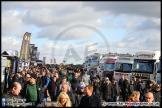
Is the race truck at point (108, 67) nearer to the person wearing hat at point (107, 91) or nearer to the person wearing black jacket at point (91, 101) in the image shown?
the person wearing hat at point (107, 91)

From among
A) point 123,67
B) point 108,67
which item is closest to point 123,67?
point 123,67

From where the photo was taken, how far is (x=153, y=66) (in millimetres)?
27625

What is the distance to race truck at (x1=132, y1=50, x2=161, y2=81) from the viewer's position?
2745cm

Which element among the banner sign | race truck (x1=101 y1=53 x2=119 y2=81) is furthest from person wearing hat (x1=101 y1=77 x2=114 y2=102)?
race truck (x1=101 y1=53 x2=119 y2=81)

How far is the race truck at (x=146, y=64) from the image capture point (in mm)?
27453

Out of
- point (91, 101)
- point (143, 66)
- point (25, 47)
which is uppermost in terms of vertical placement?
point (25, 47)

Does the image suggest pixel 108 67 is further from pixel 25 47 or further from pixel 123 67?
pixel 25 47

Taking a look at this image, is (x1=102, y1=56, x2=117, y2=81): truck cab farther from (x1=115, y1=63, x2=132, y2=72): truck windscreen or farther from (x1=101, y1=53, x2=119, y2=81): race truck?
(x1=115, y1=63, x2=132, y2=72): truck windscreen

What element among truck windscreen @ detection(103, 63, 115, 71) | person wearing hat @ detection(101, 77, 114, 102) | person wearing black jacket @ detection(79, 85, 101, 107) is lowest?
person wearing hat @ detection(101, 77, 114, 102)

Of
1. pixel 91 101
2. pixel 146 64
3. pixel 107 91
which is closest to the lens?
pixel 91 101

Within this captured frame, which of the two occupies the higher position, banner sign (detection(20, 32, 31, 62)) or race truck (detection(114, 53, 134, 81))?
banner sign (detection(20, 32, 31, 62))

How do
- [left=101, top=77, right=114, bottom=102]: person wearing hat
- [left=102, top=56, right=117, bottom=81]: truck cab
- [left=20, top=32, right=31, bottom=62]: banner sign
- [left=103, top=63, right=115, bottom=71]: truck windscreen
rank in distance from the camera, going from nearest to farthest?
[left=101, top=77, right=114, bottom=102]: person wearing hat < [left=20, top=32, right=31, bottom=62]: banner sign < [left=102, top=56, right=117, bottom=81]: truck cab < [left=103, top=63, right=115, bottom=71]: truck windscreen

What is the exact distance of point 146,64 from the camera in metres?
28.2

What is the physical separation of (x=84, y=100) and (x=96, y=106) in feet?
1.21
